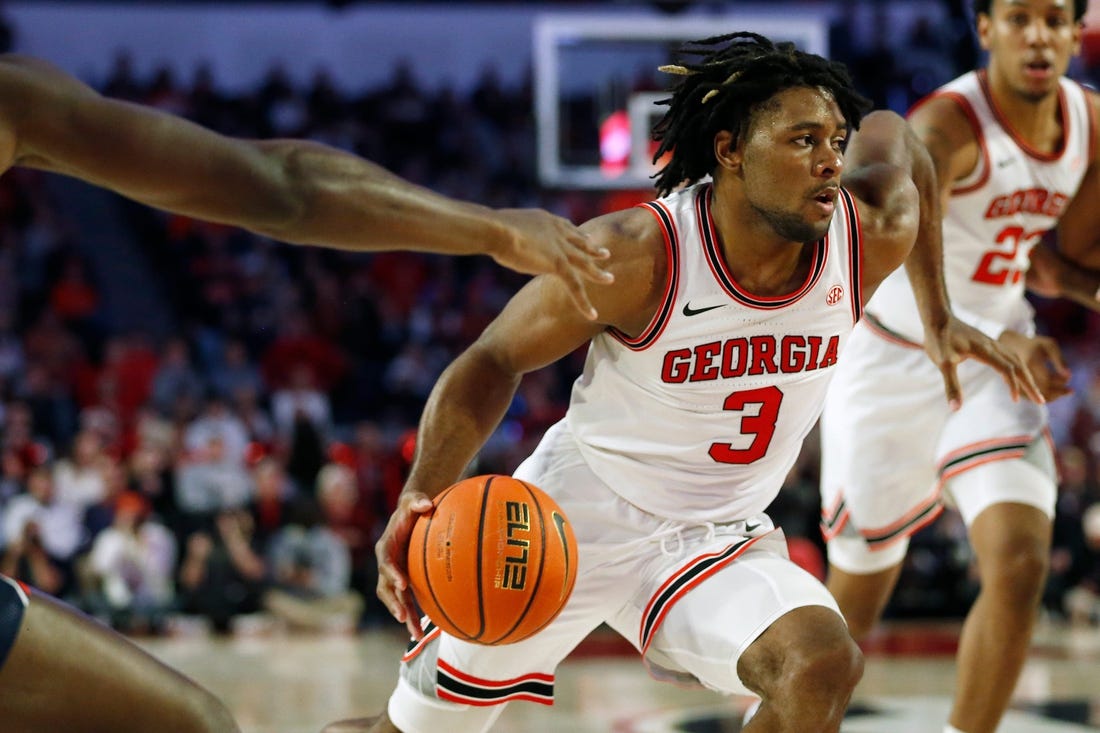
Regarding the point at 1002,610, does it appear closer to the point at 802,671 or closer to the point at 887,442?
the point at 887,442

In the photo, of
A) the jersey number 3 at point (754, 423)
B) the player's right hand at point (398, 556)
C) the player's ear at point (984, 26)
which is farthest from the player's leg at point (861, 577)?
the player's right hand at point (398, 556)

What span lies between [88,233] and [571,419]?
516 inches

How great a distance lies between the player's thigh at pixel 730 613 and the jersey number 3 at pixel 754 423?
0.29 metres

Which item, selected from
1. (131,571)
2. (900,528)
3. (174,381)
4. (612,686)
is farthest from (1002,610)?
(174,381)

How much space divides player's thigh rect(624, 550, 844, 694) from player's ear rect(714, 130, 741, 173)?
1.09m

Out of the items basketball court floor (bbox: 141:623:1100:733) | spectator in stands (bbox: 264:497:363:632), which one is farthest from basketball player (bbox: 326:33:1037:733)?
spectator in stands (bbox: 264:497:363:632)

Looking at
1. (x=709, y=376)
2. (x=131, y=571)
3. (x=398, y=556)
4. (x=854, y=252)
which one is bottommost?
(x=131, y=571)

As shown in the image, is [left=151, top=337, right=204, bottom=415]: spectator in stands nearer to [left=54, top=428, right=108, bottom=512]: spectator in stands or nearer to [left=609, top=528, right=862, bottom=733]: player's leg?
[left=54, top=428, right=108, bottom=512]: spectator in stands

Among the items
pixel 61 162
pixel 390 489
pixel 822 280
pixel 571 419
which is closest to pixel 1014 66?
pixel 822 280

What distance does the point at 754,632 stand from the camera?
140 inches

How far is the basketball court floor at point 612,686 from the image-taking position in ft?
21.2

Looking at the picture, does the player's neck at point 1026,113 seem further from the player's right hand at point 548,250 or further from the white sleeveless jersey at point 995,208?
the player's right hand at point 548,250

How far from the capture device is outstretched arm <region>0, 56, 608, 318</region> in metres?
2.47

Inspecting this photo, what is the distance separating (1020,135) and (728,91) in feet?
5.59
